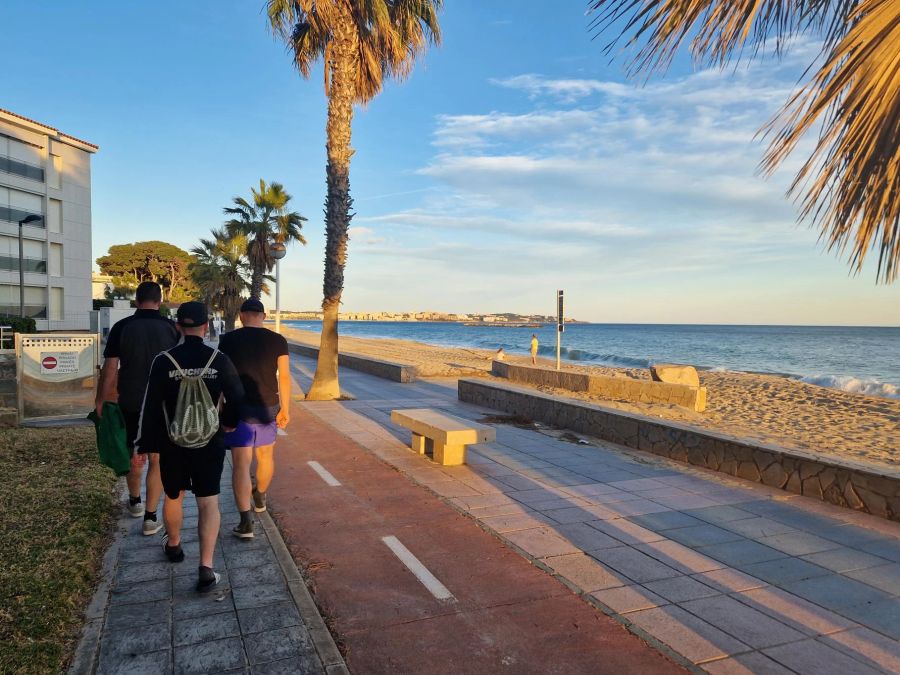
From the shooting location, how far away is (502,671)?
3006 mm

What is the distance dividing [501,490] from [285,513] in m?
2.28

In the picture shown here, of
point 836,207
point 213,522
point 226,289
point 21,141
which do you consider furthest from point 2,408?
point 21,141

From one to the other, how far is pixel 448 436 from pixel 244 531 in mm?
2994

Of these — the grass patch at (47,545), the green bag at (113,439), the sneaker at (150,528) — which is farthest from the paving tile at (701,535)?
the green bag at (113,439)

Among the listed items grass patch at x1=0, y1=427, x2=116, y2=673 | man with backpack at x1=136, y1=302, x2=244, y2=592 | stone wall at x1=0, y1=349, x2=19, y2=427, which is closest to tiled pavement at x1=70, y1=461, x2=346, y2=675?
grass patch at x1=0, y1=427, x2=116, y2=673

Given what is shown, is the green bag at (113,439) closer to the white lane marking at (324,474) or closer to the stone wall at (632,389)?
the white lane marking at (324,474)

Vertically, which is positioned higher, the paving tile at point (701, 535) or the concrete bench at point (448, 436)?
the concrete bench at point (448, 436)

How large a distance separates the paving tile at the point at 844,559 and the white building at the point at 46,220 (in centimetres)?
4412

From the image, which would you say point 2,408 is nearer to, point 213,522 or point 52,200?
point 213,522

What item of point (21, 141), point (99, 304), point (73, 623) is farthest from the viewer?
point (99, 304)

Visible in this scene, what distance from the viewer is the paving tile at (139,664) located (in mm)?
2883

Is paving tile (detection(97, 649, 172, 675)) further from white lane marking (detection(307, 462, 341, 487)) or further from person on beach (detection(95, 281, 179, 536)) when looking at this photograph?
white lane marking (detection(307, 462, 341, 487))

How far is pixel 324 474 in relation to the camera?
6.93 meters

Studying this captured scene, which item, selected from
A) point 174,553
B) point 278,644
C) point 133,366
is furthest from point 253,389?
point 278,644
